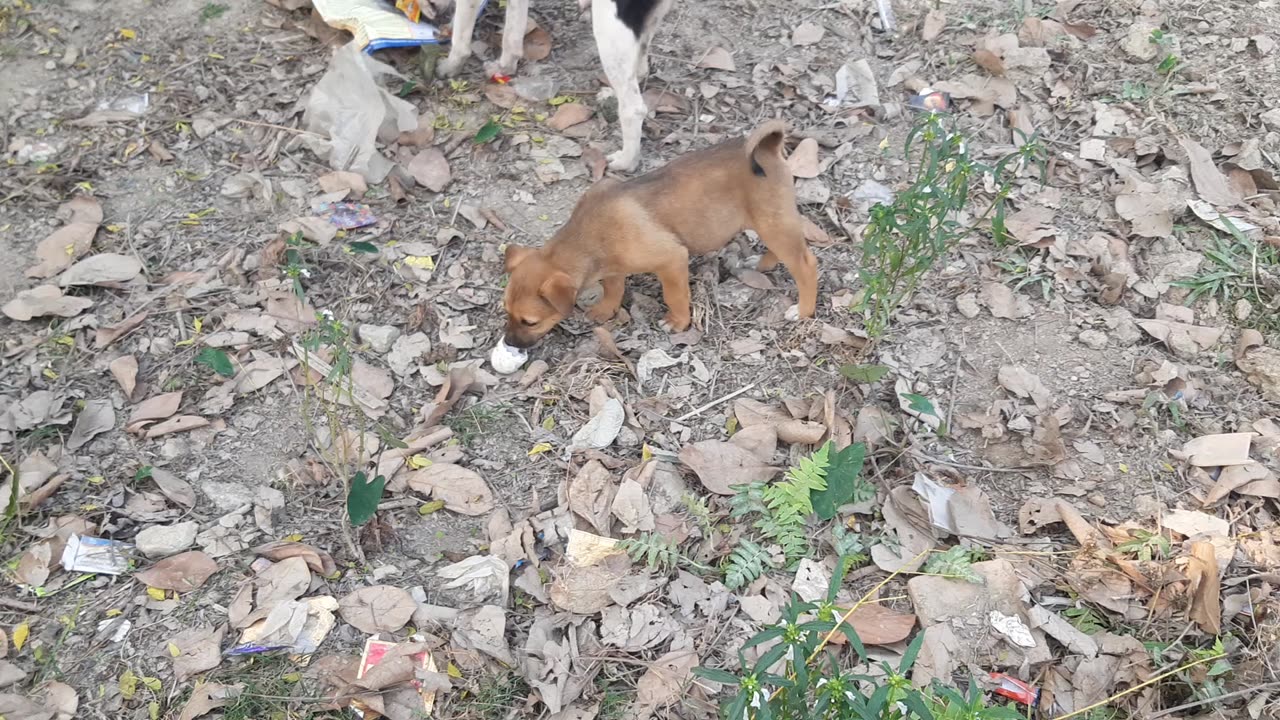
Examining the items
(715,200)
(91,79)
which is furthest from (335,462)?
(91,79)

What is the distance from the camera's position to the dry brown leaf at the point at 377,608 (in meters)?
3.46

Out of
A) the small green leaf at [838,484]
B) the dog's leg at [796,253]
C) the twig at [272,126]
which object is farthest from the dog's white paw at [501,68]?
the small green leaf at [838,484]

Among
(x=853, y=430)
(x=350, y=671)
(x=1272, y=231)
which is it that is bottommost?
(x=350, y=671)

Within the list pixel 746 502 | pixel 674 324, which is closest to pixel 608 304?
pixel 674 324

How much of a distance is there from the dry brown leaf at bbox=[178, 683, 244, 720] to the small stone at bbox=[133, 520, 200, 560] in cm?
62

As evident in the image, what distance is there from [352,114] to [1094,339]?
4.01 m

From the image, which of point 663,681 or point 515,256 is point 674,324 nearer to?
point 515,256

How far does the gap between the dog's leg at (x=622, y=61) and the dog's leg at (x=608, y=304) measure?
0.99 meters

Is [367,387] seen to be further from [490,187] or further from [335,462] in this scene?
[490,187]

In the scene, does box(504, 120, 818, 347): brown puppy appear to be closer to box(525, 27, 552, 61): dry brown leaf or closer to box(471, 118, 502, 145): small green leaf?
box(471, 118, 502, 145): small green leaf

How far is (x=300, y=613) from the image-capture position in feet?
11.4

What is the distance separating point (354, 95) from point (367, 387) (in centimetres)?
199

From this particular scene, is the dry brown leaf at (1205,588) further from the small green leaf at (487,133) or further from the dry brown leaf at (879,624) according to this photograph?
the small green leaf at (487,133)

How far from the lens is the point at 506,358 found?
14.1 feet
